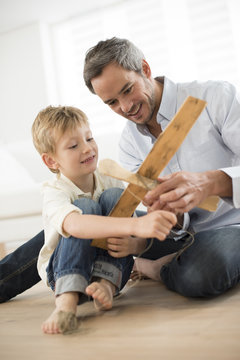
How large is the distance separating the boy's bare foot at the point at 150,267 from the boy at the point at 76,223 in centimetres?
20

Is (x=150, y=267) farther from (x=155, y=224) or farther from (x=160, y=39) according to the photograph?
(x=160, y=39)

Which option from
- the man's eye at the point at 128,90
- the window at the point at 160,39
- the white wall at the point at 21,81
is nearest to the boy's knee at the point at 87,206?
the man's eye at the point at 128,90

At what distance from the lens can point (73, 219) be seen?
114cm

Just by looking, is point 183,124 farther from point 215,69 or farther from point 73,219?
point 215,69

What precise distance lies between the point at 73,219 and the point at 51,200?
0.16 metres

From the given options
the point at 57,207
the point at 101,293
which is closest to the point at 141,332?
the point at 101,293

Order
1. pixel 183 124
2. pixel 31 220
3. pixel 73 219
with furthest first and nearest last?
1. pixel 31 220
2. pixel 73 219
3. pixel 183 124

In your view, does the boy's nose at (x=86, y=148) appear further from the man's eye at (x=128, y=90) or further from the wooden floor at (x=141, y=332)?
the wooden floor at (x=141, y=332)

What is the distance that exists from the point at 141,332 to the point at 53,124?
750mm

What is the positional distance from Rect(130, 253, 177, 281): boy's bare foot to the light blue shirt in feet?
0.56

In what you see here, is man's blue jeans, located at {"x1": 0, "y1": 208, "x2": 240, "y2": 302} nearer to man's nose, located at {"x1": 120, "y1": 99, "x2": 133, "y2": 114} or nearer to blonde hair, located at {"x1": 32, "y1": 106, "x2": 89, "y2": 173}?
blonde hair, located at {"x1": 32, "y1": 106, "x2": 89, "y2": 173}

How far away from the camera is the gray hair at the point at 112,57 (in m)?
1.45

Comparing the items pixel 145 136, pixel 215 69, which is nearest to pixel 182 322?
pixel 145 136

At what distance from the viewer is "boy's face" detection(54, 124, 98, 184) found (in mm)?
1376
